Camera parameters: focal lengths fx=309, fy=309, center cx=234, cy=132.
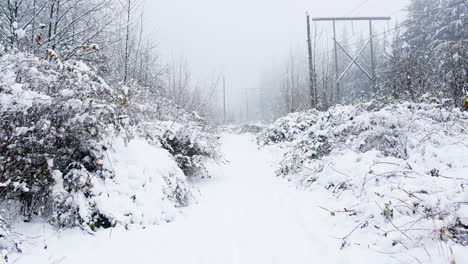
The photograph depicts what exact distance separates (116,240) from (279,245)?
1919mm

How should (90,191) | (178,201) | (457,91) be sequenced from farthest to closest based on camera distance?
(457,91) → (178,201) → (90,191)

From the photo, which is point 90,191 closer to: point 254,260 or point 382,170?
point 254,260

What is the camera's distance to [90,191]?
399cm

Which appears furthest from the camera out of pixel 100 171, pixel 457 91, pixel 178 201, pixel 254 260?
pixel 457 91

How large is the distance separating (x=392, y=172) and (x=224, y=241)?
8.01ft

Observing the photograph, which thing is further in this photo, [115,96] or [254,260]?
[115,96]

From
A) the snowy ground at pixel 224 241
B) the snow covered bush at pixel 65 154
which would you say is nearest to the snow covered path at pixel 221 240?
the snowy ground at pixel 224 241

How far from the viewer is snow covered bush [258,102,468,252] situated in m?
2.94

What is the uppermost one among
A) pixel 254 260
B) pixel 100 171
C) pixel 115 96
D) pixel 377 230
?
pixel 115 96

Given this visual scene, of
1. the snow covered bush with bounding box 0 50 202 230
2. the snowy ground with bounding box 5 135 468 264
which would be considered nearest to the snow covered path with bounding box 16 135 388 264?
the snowy ground with bounding box 5 135 468 264

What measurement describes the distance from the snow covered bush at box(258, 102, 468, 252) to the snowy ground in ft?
0.76

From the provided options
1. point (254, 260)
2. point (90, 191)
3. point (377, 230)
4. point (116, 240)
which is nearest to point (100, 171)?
point (90, 191)

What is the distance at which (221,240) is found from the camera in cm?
375

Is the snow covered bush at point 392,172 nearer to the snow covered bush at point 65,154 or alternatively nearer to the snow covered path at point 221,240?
the snow covered path at point 221,240
